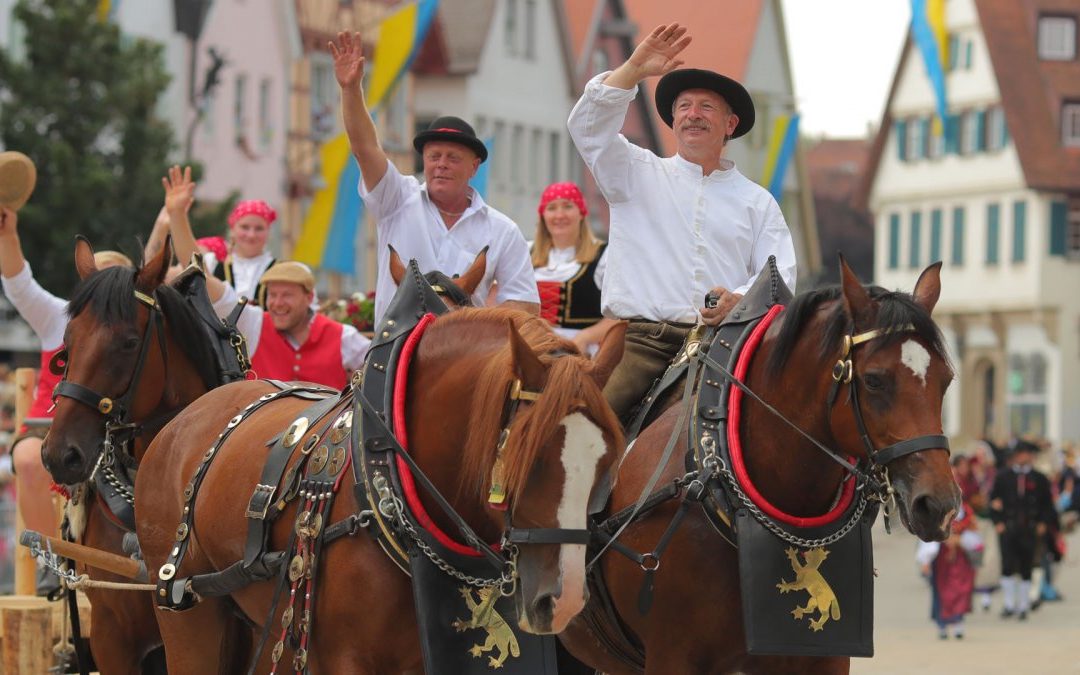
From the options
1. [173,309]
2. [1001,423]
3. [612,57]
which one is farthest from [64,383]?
[1001,423]

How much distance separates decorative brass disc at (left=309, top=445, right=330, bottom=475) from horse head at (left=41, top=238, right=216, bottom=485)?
158 cm

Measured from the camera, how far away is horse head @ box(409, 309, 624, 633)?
5574mm

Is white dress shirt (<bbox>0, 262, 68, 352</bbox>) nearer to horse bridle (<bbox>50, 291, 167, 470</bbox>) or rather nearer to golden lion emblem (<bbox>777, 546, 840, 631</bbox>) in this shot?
horse bridle (<bbox>50, 291, 167, 470</bbox>)

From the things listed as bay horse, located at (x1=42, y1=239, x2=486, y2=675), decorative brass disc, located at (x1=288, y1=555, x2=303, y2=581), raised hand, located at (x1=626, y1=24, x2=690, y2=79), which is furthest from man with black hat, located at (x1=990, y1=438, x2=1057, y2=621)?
decorative brass disc, located at (x1=288, y1=555, x2=303, y2=581)

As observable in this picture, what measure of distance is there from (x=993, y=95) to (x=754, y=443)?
59148 mm

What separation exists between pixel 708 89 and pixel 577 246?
2.99m

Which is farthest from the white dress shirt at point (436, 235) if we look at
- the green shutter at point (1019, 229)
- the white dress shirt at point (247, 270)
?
the green shutter at point (1019, 229)

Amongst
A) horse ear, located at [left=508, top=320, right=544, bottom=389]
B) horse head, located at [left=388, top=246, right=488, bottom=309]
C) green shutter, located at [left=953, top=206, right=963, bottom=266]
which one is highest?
green shutter, located at [left=953, top=206, right=963, bottom=266]

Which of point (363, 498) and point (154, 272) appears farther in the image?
point (154, 272)

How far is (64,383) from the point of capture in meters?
7.91

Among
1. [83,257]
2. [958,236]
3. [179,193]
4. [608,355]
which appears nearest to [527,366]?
[608,355]

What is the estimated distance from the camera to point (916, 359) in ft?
21.0

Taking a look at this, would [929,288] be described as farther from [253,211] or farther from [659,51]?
[253,211]

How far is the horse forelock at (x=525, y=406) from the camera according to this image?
5637 mm
